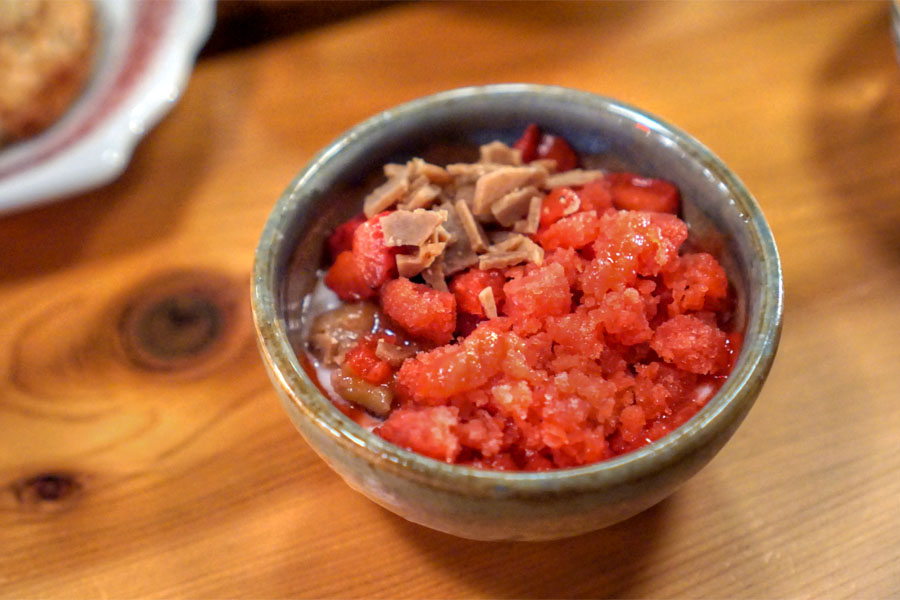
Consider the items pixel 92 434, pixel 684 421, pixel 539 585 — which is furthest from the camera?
pixel 92 434

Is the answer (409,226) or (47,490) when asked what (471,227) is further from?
(47,490)

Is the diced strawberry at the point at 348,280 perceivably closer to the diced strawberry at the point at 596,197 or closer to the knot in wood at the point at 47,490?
the diced strawberry at the point at 596,197

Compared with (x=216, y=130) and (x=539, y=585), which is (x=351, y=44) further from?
(x=539, y=585)

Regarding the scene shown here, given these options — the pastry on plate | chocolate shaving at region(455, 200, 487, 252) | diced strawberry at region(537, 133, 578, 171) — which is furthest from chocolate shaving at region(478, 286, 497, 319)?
the pastry on plate

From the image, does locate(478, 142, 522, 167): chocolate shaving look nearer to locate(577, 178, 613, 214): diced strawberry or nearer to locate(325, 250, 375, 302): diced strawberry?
locate(577, 178, 613, 214): diced strawberry

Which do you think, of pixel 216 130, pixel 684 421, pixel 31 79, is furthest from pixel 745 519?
pixel 31 79

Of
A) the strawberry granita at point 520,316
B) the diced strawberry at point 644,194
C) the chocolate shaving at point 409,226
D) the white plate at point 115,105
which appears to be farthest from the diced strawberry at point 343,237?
the white plate at point 115,105
